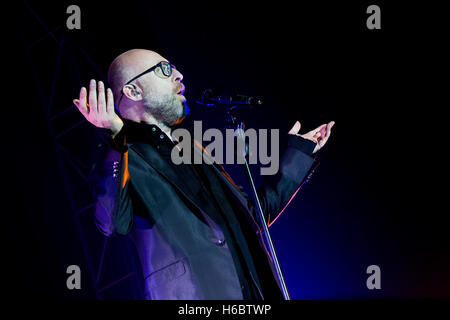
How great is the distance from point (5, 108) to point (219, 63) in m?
1.98

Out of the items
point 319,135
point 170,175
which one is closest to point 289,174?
point 319,135

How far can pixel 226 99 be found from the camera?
179 centimetres

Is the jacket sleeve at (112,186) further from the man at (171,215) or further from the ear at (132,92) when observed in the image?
the ear at (132,92)

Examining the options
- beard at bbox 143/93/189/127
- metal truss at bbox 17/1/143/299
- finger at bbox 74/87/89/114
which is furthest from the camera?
metal truss at bbox 17/1/143/299

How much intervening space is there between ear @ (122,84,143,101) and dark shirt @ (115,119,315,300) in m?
0.13

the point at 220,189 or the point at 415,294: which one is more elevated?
the point at 220,189

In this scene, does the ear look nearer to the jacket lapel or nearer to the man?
the man

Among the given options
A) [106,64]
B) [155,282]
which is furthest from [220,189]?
[106,64]

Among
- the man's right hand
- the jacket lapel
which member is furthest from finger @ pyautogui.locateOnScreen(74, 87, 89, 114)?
the jacket lapel

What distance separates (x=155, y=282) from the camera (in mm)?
1566

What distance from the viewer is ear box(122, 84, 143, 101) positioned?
6.61 ft

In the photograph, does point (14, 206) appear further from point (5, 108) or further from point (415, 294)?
point (415, 294)

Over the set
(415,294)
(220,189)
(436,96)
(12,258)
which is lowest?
(415,294)

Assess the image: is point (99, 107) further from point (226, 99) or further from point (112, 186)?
point (226, 99)
